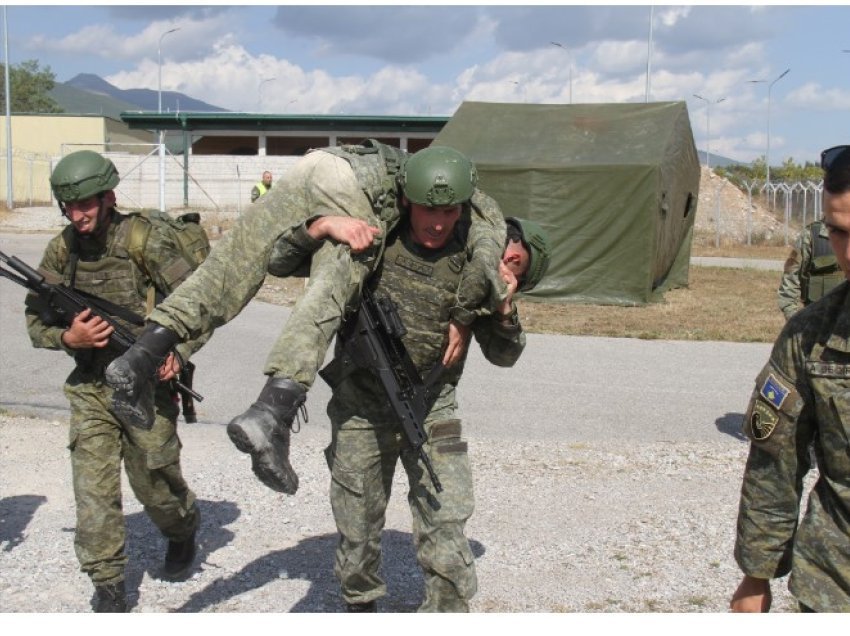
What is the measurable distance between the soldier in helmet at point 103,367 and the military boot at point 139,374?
0.79 meters

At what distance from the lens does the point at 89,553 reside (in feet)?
14.7

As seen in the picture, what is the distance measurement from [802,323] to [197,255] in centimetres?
305

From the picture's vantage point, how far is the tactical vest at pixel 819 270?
21.5 ft

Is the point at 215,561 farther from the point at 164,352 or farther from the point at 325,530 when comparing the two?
the point at 164,352

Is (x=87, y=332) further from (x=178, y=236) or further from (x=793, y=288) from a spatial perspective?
(x=793, y=288)

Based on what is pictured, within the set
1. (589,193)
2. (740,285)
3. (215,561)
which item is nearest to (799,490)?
(215,561)

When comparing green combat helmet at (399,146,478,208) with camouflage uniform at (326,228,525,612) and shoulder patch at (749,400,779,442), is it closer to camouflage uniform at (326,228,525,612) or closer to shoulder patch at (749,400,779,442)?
camouflage uniform at (326,228,525,612)

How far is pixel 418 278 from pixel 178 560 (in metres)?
2.11

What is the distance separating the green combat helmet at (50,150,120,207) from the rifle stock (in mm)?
371

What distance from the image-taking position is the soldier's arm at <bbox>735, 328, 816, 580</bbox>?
255 cm

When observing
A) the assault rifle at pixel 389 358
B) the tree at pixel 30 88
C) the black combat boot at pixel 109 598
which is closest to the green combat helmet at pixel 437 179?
the assault rifle at pixel 389 358

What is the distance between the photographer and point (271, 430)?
10.4ft

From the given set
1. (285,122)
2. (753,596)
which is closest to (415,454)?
(753,596)

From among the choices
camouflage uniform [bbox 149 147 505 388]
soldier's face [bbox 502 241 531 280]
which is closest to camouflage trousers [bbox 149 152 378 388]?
camouflage uniform [bbox 149 147 505 388]
